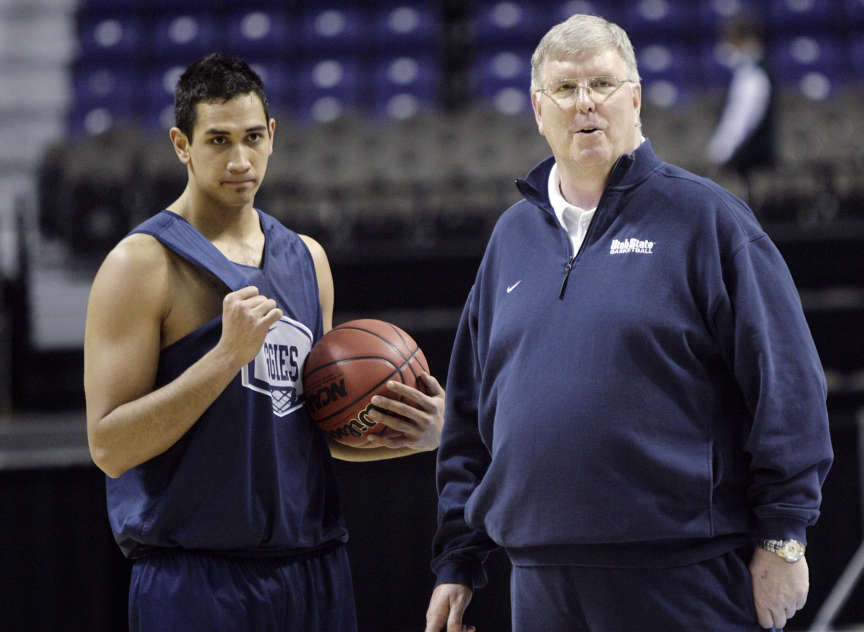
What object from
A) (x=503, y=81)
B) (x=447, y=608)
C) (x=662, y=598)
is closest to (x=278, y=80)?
(x=503, y=81)

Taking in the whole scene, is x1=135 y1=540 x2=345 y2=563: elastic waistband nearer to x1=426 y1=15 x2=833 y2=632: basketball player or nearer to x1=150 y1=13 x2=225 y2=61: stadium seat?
x1=426 y1=15 x2=833 y2=632: basketball player

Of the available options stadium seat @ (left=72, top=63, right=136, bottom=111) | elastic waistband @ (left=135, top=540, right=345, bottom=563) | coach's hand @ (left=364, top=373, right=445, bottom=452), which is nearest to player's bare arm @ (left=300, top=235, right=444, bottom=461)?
coach's hand @ (left=364, top=373, right=445, bottom=452)

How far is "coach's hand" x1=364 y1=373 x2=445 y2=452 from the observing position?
8.40ft

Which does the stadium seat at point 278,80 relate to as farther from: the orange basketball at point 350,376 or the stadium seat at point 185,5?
the orange basketball at point 350,376

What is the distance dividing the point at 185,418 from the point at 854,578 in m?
3.00

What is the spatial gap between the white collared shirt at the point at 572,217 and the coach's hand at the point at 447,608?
2.61 ft

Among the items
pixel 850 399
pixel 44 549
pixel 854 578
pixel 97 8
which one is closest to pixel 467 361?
pixel 44 549

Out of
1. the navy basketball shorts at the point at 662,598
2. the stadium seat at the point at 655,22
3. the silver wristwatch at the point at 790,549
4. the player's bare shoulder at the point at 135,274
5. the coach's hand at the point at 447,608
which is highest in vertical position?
the stadium seat at the point at 655,22

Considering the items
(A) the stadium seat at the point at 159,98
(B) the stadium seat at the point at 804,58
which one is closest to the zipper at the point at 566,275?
(A) the stadium seat at the point at 159,98

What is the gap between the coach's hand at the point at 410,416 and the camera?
2.56 m

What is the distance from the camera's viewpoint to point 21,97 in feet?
34.9

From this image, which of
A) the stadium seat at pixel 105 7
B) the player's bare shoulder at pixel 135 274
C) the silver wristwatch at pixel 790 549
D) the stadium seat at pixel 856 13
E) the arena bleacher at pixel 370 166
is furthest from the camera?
the stadium seat at pixel 105 7

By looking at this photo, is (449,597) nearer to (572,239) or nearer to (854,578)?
(572,239)

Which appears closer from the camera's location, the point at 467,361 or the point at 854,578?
the point at 467,361
